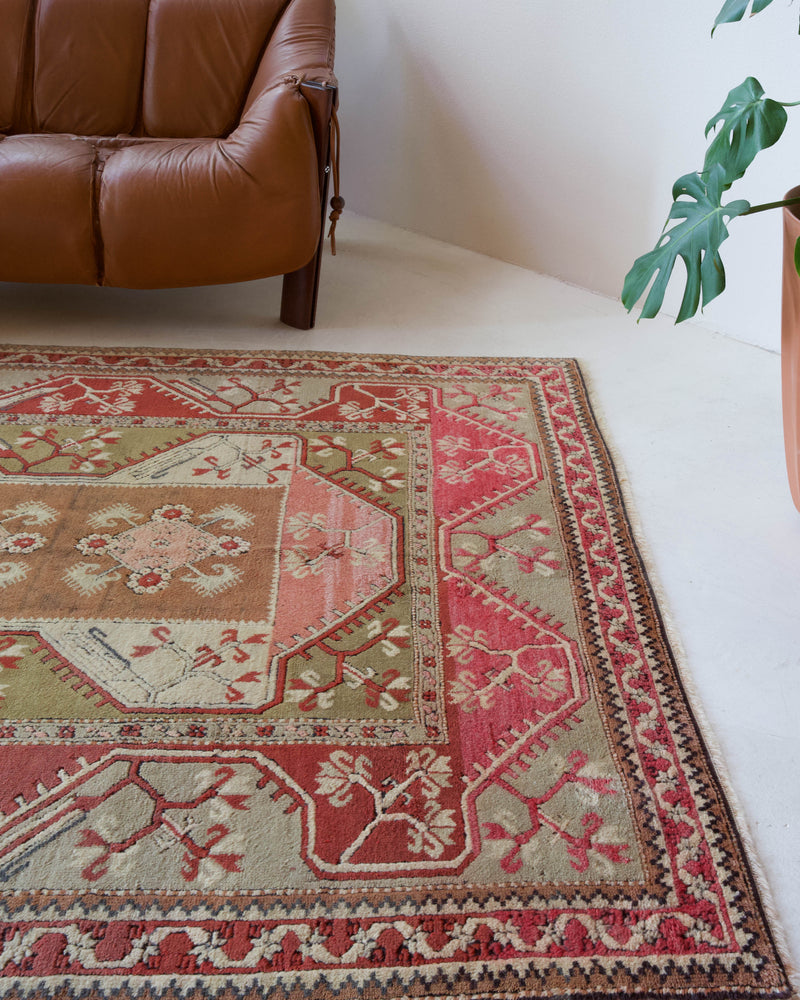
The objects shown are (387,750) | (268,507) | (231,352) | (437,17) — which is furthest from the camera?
(437,17)

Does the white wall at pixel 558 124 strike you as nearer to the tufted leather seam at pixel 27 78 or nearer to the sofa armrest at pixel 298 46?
the sofa armrest at pixel 298 46

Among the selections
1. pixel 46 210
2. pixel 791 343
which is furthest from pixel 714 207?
pixel 46 210

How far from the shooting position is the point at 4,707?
4.24 feet

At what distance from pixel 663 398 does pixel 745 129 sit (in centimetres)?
82

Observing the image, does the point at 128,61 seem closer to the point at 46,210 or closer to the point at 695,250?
the point at 46,210

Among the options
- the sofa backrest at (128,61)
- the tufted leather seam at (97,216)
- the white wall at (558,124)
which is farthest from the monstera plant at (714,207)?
the sofa backrest at (128,61)

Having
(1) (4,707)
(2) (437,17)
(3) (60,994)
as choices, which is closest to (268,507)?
(1) (4,707)

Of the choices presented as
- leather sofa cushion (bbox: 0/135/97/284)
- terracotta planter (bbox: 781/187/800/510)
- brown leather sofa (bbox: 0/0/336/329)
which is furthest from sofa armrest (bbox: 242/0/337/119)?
terracotta planter (bbox: 781/187/800/510)

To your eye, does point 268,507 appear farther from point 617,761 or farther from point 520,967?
point 520,967

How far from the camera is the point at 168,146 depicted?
2.20 m

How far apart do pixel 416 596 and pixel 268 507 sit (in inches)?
15.1

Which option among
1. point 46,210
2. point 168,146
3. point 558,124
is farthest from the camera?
point 558,124

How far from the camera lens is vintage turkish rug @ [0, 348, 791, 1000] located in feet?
3.38

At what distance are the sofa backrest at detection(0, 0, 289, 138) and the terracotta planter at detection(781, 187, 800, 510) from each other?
5.41ft
